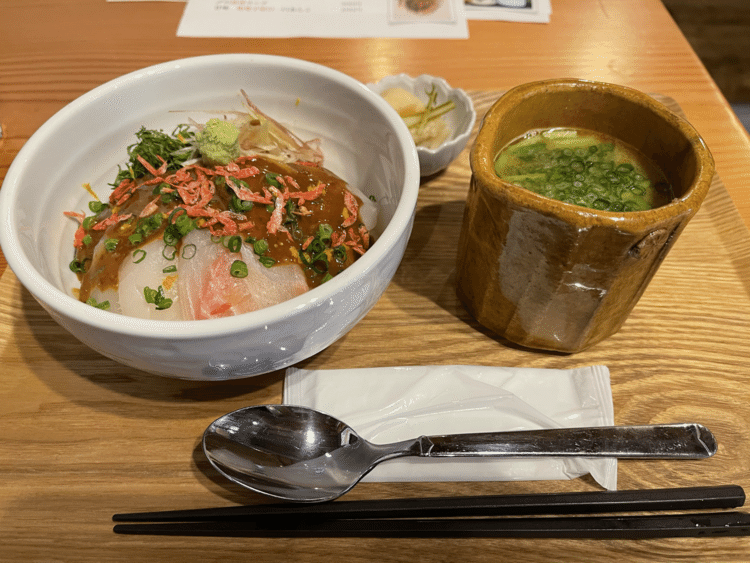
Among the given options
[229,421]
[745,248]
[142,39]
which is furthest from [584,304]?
[142,39]

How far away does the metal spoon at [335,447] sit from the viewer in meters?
1.05

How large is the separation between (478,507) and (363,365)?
0.43 m

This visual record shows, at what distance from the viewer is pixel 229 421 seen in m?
1.13

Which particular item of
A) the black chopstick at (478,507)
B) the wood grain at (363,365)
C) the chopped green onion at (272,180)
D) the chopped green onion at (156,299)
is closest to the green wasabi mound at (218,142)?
the chopped green onion at (272,180)

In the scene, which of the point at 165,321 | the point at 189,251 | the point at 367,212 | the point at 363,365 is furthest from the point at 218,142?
the point at 363,365

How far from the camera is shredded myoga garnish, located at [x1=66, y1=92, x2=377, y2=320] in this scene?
112 cm

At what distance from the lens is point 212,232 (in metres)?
1.14

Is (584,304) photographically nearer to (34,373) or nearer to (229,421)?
(229,421)

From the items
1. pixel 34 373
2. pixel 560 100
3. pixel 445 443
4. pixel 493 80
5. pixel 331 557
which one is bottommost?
pixel 34 373

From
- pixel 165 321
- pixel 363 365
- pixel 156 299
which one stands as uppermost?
pixel 165 321

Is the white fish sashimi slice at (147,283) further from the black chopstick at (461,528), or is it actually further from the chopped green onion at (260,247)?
the black chopstick at (461,528)

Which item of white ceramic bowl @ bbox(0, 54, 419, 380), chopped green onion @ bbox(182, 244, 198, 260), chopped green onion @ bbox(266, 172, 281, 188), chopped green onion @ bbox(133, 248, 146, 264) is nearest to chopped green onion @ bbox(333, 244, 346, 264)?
white ceramic bowl @ bbox(0, 54, 419, 380)

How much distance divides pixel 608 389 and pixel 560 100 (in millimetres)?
724

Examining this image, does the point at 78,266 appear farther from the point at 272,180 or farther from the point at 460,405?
the point at 460,405
